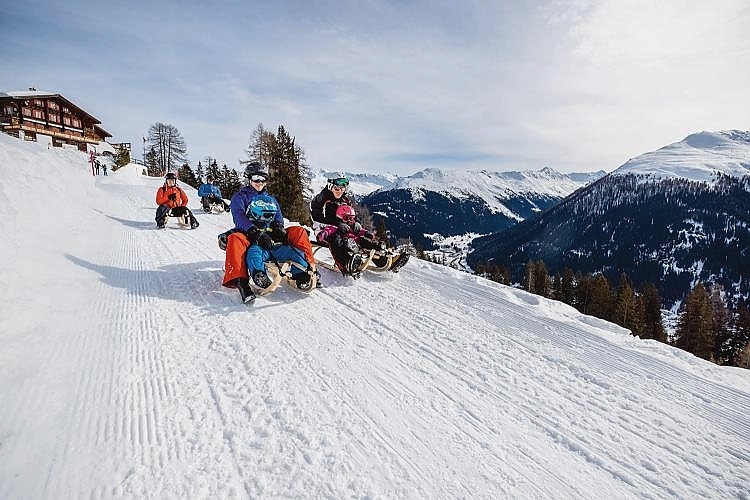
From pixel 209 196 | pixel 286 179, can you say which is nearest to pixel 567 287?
pixel 286 179

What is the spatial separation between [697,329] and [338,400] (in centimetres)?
5243

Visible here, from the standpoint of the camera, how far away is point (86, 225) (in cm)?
1003

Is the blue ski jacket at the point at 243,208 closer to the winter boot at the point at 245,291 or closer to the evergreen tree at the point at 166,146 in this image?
the winter boot at the point at 245,291

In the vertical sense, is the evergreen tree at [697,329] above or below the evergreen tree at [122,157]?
below

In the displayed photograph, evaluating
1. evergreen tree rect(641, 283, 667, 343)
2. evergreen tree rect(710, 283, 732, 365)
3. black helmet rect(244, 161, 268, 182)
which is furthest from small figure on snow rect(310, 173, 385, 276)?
evergreen tree rect(710, 283, 732, 365)

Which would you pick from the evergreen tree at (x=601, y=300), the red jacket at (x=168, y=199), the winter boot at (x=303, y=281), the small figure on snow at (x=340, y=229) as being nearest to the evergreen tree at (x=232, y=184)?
the red jacket at (x=168, y=199)

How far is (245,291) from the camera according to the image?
208 inches

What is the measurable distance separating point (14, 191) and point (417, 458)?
9.79 metres

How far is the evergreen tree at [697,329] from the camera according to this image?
129 feet

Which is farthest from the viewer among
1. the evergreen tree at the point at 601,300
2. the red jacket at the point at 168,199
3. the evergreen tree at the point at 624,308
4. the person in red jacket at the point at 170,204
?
the evergreen tree at the point at 601,300

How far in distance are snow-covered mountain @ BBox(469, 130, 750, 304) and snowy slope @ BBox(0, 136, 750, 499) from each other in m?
137

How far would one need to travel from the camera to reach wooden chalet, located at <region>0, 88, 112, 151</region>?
34.9m

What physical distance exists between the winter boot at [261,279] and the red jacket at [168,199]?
8.82 meters

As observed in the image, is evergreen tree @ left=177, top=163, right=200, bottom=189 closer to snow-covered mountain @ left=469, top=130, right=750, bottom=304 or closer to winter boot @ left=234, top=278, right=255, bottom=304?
winter boot @ left=234, top=278, right=255, bottom=304
